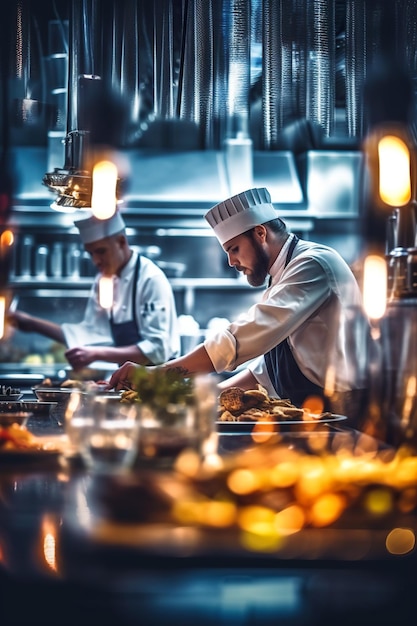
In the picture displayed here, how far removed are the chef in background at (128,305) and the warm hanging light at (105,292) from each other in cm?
4

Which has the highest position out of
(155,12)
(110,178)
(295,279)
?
(155,12)

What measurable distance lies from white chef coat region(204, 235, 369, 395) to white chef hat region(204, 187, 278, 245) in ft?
0.79

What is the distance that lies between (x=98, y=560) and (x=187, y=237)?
6.00 m

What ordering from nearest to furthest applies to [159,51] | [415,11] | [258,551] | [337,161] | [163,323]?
[258,551] → [415,11] → [159,51] → [163,323] → [337,161]

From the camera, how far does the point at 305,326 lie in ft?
10.7

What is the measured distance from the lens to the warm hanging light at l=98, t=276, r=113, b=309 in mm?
5098

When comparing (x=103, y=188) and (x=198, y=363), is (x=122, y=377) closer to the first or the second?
(x=198, y=363)

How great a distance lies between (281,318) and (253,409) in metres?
0.68

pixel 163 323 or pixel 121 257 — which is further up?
pixel 121 257

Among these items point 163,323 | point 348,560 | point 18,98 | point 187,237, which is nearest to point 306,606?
point 348,560

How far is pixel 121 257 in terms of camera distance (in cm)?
523

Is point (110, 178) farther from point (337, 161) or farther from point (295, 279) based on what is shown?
point (337, 161)

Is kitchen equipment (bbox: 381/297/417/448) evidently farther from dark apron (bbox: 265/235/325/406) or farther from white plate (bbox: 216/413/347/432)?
white plate (bbox: 216/413/347/432)

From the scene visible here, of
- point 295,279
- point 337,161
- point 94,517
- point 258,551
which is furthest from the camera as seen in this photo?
point 337,161
